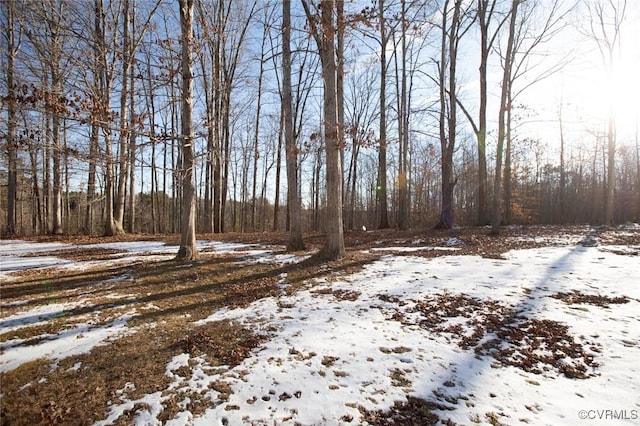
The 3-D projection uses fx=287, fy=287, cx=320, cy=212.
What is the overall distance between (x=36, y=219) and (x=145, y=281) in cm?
3003

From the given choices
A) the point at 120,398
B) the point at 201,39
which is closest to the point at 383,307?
the point at 120,398

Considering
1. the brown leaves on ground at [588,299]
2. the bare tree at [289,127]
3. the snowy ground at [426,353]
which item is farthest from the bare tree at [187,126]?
the brown leaves on ground at [588,299]

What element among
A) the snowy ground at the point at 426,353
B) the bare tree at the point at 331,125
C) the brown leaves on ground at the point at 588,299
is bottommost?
the snowy ground at the point at 426,353

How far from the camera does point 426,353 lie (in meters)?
3.28

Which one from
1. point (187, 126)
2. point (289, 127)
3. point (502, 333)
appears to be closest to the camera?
point (502, 333)

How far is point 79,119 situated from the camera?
4684 millimetres

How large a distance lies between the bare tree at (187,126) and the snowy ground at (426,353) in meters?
3.18

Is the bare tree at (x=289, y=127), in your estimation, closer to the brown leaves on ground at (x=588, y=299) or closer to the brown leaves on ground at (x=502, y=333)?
the brown leaves on ground at (x=502, y=333)

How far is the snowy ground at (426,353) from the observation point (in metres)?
2.42

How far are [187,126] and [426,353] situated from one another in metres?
6.82

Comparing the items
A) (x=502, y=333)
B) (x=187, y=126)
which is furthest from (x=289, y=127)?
(x=502, y=333)

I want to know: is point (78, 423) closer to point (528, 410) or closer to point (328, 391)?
point (328, 391)

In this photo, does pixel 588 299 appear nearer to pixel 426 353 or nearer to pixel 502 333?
pixel 502 333

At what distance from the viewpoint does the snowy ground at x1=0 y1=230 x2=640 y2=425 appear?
2.42m
